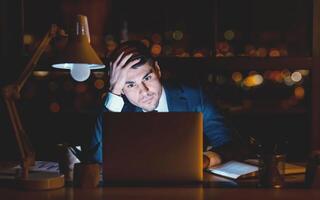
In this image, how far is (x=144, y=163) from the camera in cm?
167

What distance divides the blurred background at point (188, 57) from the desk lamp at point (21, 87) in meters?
1.14

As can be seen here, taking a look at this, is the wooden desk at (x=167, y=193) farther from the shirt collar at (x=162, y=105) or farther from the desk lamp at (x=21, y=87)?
the shirt collar at (x=162, y=105)

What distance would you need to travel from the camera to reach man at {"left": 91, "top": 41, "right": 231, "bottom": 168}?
281 centimetres

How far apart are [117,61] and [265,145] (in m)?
1.39

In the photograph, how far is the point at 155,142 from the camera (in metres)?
1.66

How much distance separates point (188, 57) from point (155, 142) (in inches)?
61.2

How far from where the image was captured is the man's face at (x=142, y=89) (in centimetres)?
280

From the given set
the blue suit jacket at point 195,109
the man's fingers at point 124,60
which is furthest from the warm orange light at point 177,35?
the man's fingers at point 124,60

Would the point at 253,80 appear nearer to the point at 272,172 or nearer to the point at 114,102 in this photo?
the point at 114,102

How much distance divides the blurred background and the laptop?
1.37m

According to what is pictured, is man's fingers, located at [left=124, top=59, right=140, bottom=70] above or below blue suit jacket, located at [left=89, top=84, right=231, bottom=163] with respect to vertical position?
above

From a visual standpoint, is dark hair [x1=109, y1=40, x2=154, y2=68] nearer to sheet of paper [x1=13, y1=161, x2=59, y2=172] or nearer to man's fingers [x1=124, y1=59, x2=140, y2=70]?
man's fingers [x1=124, y1=59, x2=140, y2=70]

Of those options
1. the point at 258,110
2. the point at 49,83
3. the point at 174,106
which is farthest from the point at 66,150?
the point at 49,83

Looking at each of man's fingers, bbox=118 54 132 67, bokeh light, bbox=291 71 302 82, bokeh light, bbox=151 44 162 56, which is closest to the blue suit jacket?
man's fingers, bbox=118 54 132 67
